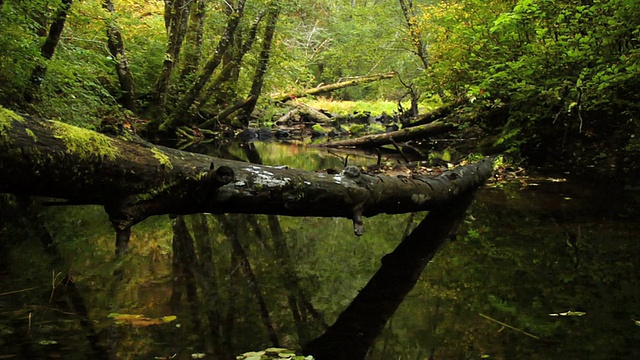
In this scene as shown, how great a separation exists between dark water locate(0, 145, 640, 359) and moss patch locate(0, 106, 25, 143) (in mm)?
1050

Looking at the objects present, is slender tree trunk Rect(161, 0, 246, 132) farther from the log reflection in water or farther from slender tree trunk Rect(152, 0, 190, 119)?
the log reflection in water

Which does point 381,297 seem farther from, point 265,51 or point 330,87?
point 330,87

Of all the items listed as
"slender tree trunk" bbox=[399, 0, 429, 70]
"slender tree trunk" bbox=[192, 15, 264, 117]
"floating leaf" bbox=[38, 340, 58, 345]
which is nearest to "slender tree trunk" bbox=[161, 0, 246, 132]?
"slender tree trunk" bbox=[192, 15, 264, 117]

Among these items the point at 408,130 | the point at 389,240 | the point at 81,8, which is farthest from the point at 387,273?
the point at 408,130

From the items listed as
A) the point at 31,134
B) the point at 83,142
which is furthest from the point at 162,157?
the point at 31,134

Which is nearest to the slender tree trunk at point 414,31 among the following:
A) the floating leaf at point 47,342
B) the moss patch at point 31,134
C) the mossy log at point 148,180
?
the mossy log at point 148,180

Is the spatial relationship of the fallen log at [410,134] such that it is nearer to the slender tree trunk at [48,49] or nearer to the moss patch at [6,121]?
the slender tree trunk at [48,49]

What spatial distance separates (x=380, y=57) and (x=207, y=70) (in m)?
9.15

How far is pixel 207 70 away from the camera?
12523 mm

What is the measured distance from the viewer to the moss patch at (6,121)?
2149 mm

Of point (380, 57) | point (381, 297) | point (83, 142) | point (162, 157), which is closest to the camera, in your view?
point (83, 142)

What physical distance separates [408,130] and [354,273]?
958cm

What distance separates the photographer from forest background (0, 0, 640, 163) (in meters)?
Answer: 6.21

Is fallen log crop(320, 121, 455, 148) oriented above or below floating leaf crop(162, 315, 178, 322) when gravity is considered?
above
